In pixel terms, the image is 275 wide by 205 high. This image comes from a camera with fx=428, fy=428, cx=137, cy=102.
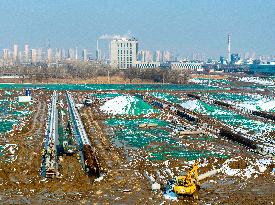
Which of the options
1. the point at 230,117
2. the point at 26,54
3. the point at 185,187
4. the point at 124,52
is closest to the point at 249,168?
the point at 185,187

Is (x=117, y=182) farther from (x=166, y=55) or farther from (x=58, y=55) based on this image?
(x=166, y=55)

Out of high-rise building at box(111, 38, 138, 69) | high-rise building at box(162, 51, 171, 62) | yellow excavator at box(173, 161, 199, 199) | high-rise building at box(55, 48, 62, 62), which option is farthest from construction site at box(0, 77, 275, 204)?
high-rise building at box(162, 51, 171, 62)

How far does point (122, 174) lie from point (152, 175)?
0.60 m

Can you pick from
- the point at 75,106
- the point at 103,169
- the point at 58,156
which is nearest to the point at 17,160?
the point at 58,156

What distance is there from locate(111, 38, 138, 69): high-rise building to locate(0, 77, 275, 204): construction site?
39.6 meters

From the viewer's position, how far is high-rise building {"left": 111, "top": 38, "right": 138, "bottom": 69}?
187ft

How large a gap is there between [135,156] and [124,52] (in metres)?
48.1

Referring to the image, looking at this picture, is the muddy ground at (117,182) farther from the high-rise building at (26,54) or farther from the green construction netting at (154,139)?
the high-rise building at (26,54)

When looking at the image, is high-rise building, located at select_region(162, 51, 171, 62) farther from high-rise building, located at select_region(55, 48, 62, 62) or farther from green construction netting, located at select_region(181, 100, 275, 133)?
green construction netting, located at select_region(181, 100, 275, 133)

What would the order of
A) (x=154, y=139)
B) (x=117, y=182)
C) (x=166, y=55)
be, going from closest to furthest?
1. (x=117, y=182)
2. (x=154, y=139)
3. (x=166, y=55)

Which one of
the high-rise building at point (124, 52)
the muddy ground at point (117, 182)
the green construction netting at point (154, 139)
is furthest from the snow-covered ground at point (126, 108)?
the high-rise building at point (124, 52)

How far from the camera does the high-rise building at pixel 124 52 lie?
56.9 meters

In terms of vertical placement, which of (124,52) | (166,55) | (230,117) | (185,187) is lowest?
(185,187)

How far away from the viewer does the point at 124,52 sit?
57469 millimetres
